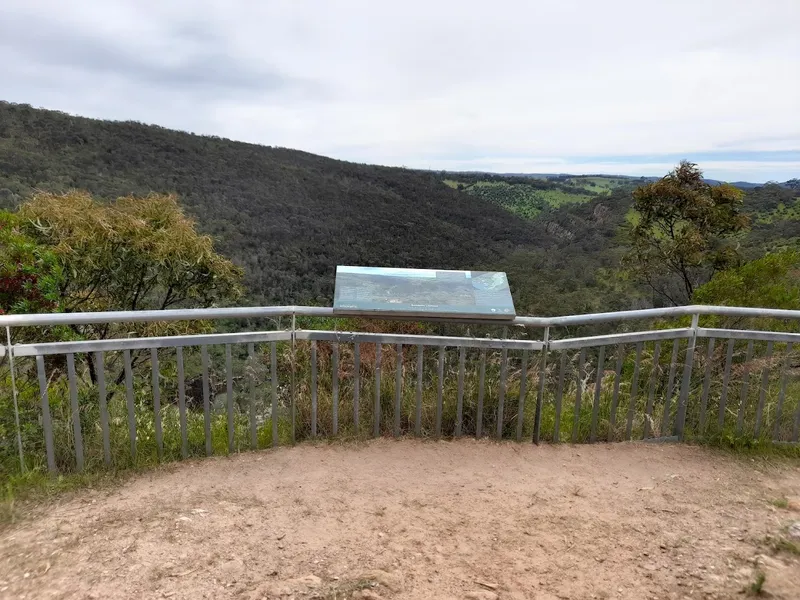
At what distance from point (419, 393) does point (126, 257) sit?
487 centimetres

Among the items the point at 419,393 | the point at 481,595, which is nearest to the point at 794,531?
the point at 481,595

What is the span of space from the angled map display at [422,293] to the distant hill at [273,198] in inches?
702

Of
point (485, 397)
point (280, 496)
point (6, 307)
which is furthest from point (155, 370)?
point (6, 307)

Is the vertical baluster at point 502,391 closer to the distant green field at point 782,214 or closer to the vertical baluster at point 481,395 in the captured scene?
the vertical baluster at point 481,395

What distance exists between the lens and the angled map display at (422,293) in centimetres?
367

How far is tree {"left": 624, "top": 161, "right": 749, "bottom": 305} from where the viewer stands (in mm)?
A: 13188

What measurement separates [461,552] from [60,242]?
616 cm

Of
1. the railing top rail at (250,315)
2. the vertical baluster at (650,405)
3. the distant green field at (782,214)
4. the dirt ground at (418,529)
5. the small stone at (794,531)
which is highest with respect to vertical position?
the distant green field at (782,214)

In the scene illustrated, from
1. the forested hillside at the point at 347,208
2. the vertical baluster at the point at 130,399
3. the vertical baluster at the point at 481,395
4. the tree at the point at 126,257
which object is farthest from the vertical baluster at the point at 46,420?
the forested hillside at the point at 347,208

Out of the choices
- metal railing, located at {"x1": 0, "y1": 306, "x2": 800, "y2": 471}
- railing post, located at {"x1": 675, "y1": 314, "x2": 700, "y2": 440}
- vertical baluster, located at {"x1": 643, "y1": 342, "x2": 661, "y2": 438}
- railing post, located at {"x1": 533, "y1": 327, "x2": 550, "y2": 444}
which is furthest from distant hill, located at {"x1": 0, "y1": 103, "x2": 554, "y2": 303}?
railing post, located at {"x1": 675, "y1": 314, "x2": 700, "y2": 440}

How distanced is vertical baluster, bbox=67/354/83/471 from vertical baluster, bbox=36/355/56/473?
12 centimetres

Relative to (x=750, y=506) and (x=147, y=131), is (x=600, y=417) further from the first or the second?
(x=147, y=131)

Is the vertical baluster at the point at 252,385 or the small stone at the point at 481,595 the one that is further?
the vertical baluster at the point at 252,385

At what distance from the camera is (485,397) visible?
430 cm
